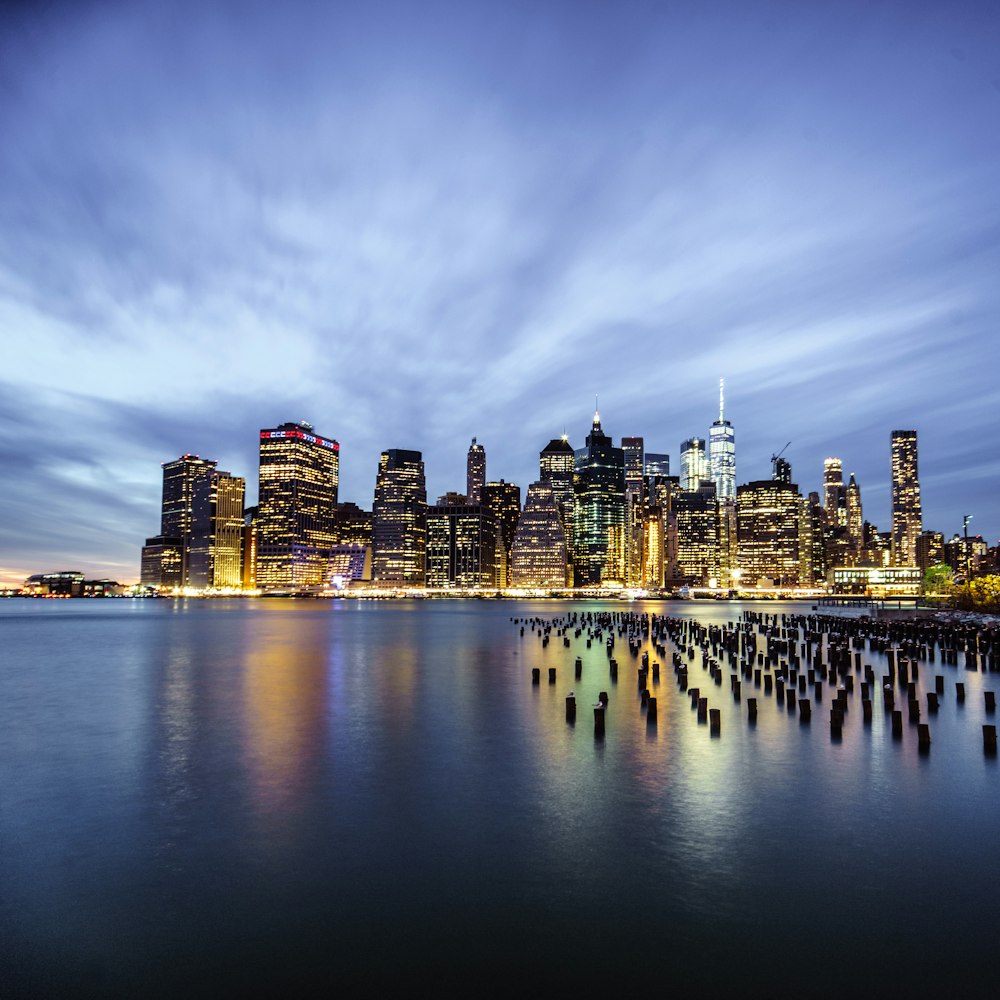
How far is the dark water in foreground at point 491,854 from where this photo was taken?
36.6ft

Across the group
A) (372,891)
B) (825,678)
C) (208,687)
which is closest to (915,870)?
(372,891)

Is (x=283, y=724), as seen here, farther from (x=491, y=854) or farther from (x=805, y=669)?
(x=805, y=669)

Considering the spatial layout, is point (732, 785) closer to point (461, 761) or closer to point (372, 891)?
point (461, 761)

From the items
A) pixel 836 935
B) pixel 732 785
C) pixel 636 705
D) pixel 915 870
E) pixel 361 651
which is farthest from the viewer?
pixel 361 651

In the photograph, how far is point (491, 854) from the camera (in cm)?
1563

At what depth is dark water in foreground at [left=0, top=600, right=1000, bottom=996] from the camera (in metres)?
11.2

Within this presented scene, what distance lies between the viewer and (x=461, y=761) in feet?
78.7

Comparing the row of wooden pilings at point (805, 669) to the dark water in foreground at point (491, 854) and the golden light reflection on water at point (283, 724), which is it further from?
the golden light reflection on water at point (283, 724)

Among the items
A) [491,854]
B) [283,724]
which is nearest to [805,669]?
[283,724]

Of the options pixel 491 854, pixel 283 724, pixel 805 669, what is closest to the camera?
pixel 491 854

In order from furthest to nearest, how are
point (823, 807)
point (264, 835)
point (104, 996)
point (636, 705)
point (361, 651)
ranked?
point (361, 651)
point (636, 705)
point (823, 807)
point (264, 835)
point (104, 996)

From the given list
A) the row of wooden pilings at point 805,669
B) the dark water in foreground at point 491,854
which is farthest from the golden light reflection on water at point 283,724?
the row of wooden pilings at point 805,669

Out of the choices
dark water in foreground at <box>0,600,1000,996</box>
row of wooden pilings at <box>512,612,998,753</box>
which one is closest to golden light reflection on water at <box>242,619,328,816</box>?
dark water in foreground at <box>0,600,1000,996</box>

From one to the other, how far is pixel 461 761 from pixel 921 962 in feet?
48.4
